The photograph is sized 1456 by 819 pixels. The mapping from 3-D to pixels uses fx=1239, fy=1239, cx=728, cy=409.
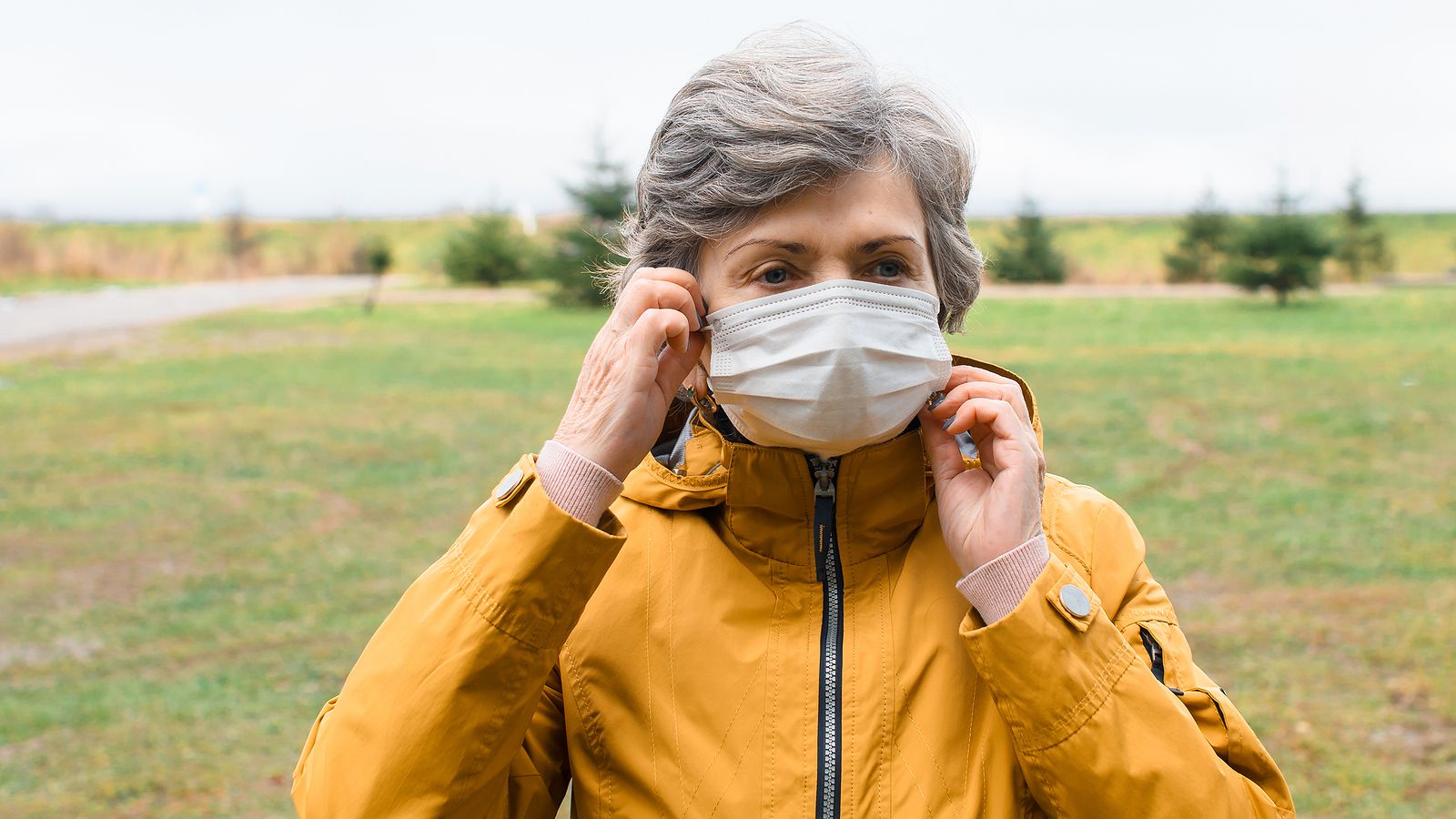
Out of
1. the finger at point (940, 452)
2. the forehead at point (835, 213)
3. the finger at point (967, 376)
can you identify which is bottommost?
the finger at point (940, 452)

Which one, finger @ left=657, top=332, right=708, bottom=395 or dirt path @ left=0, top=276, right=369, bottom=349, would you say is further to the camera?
dirt path @ left=0, top=276, right=369, bottom=349

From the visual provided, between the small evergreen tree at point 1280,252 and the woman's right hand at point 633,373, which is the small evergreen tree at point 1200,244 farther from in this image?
the woman's right hand at point 633,373

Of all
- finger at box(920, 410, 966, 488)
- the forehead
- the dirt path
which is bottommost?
the dirt path

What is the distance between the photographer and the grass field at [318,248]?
1641 inches

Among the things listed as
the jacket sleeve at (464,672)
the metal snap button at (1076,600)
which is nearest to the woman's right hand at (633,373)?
the jacket sleeve at (464,672)

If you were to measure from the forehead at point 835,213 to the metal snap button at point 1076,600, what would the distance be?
0.59m

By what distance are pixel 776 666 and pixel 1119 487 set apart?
9025 millimetres

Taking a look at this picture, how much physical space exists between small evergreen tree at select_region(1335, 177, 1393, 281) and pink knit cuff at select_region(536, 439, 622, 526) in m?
39.9

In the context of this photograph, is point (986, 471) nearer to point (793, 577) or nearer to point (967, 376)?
point (967, 376)

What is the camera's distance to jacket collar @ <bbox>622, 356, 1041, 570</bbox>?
6.09 feet

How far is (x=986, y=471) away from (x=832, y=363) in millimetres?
276

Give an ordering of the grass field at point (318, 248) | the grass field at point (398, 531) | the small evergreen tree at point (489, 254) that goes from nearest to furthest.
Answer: the grass field at point (398, 531)
the small evergreen tree at point (489, 254)
the grass field at point (318, 248)

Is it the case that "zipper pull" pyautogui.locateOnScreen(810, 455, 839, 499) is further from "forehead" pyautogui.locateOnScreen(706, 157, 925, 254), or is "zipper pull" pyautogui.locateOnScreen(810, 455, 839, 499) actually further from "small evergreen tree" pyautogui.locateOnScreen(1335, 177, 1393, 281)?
"small evergreen tree" pyautogui.locateOnScreen(1335, 177, 1393, 281)

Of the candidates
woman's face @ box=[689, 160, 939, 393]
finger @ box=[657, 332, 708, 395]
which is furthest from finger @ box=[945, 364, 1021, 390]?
finger @ box=[657, 332, 708, 395]
